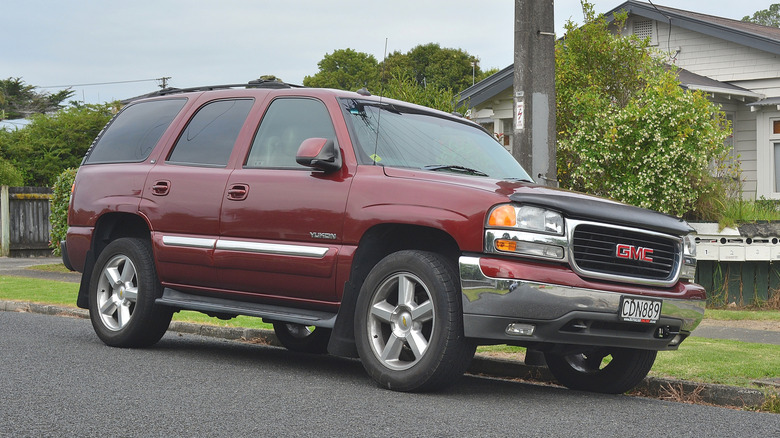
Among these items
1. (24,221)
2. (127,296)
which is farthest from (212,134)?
(24,221)

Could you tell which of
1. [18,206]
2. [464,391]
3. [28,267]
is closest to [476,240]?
[464,391]

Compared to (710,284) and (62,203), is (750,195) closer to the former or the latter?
(710,284)

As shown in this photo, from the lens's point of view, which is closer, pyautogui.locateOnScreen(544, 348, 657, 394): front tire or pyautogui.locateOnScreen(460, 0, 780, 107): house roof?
pyautogui.locateOnScreen(544, 348, 657, 394): front tire

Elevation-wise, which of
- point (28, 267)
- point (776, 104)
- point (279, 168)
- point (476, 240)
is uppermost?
point (776, 104)

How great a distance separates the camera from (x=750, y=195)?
64.7 feet

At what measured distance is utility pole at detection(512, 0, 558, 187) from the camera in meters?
8.82

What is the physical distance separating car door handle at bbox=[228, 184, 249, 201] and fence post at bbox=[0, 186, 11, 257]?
18.5 m

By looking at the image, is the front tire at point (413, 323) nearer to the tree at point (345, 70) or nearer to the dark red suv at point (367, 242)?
the dark red suv at point (367, 242)

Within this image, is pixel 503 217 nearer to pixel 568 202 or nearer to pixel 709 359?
pixel 568 202

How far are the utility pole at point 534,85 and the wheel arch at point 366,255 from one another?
2631mm

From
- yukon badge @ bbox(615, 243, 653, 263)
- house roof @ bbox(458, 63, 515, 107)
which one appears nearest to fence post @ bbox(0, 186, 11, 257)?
house roof @ bbox(458, 63, 515, 107)

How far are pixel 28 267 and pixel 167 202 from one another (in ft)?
46.6

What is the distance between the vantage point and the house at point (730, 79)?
19.7 meters

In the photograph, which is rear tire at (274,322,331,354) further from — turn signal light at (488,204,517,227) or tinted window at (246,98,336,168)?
turn signal light at (488,204,517,227)
